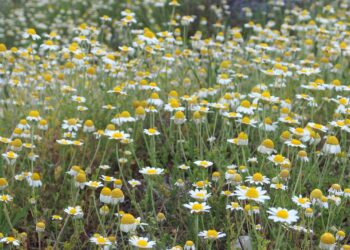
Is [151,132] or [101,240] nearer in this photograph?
[101,240]

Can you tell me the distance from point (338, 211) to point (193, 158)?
929 mm

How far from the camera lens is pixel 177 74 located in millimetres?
4699

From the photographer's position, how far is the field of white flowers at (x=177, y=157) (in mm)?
2559

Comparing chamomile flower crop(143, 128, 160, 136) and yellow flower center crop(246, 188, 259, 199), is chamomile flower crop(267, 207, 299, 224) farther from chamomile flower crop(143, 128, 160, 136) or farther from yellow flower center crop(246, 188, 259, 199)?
chamomile flower crop(143, 128, 160, 136)

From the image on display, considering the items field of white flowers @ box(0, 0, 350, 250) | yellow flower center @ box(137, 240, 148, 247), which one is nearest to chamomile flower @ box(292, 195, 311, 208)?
field of white flowers @ box(0, 0, 350, 250)

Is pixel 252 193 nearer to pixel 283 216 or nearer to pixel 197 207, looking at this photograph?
pixel 283 216

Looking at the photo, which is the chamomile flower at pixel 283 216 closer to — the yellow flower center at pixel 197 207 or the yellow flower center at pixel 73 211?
the yellow flower center at pixel 197 207

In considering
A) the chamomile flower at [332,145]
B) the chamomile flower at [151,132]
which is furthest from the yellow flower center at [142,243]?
the chamomile flower at [332,145]

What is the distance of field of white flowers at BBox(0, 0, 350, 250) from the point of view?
8.39 ft

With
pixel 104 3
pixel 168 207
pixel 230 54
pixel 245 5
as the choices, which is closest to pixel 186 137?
pixel 168 207

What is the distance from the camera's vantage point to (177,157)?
10.8ft

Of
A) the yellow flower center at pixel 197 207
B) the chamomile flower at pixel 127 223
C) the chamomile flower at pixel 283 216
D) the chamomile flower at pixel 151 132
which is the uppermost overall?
the chamomile flower at pixel 151 132

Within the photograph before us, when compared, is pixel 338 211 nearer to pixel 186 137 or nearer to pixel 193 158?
pixel 193 158

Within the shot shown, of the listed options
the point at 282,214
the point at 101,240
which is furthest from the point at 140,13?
the point at 282,214
